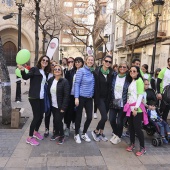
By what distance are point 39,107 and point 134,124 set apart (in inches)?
79.4

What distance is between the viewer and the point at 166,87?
18.2 ft

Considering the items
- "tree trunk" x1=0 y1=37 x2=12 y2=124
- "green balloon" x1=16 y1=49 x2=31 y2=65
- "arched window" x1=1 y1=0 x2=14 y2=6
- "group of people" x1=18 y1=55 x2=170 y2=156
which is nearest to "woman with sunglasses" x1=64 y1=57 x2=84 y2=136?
"group of people" x1=18 y1=55 x2=170 y2=156

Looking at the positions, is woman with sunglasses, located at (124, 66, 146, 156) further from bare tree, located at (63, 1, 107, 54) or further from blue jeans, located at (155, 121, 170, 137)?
bare tree, located at (63, 1, 107, 54)

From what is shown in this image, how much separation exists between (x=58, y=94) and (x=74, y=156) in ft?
4.25

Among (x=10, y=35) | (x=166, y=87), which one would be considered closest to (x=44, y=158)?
(x=166, y=87)

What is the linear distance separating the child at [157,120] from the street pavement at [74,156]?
0.30 metres

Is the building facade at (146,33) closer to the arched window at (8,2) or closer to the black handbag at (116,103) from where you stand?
the black handbag at (116,103)

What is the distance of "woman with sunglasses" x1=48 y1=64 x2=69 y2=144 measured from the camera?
4.57 metres

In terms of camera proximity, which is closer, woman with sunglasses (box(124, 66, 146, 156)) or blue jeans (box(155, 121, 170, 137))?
woman with sunglasses (box(124, 66, 146, 156))

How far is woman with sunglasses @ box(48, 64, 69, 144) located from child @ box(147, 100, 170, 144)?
1991 mm

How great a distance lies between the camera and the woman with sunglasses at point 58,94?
180 inches

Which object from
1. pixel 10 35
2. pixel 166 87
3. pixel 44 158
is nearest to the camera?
pixel 44 158

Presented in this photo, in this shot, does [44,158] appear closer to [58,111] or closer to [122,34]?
[58,111]

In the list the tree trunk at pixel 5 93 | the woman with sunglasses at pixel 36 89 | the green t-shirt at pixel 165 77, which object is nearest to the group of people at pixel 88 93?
the woman with sunglasses at pixel 36 89
